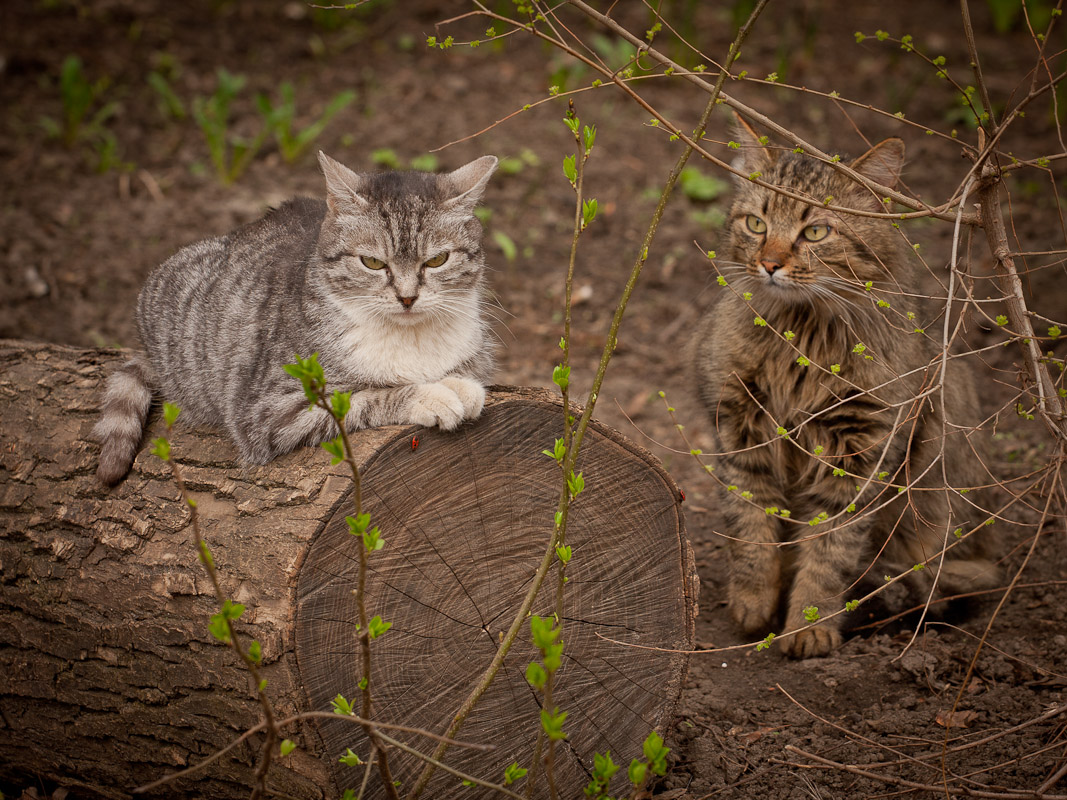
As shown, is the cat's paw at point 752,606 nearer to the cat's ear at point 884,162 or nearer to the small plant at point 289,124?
the cat's ear at point 884,162

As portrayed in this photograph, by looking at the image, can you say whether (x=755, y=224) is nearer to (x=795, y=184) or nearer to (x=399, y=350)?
(x=795, y=184)

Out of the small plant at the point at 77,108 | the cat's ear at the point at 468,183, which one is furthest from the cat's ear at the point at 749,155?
the small plant at the point at 77,108

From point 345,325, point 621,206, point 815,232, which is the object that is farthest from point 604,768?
point 621,206

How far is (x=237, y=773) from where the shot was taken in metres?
2.57

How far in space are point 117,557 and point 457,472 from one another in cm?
112

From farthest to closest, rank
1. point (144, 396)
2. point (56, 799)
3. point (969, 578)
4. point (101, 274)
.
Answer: point (101, 274) → point (969, 578) → point (144, 396) → point (56, 799)

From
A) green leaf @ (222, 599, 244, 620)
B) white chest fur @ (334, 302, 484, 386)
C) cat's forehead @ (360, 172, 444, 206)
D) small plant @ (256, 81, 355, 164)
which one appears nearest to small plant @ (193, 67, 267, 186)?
small plant @ (256, 81, 355, 164)

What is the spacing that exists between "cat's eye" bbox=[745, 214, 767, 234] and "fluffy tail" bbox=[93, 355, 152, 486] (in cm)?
240

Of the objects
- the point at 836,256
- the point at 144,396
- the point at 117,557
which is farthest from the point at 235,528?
the point at 836,256

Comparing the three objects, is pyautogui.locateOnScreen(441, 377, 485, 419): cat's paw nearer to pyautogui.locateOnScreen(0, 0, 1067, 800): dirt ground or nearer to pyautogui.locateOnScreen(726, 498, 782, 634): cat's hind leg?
pyautogui.locateOnScreen(0, 0, 1067, 800): dirt ground

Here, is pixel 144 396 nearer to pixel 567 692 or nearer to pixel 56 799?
pixel 56 799

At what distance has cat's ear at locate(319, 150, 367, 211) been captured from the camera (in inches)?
120

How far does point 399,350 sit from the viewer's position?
3.07 meters

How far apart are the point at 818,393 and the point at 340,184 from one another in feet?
6.60
